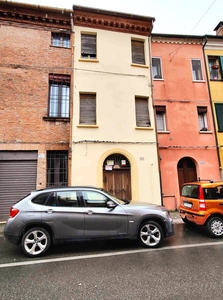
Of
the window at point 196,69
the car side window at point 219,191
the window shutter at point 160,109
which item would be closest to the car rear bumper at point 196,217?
the car side window at point 219,191

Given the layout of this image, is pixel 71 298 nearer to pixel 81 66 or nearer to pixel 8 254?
pixel 8 254

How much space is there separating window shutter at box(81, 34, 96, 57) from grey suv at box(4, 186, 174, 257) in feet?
28.4

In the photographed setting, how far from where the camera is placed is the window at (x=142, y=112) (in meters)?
10.4

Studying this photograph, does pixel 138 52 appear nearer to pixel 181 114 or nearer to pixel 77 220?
pixel 181 114

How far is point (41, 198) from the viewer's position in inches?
194

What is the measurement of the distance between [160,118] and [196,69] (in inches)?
178

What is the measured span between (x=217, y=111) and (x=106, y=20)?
8.75 m

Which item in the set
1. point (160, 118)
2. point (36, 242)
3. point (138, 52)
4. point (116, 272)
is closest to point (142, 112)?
point (160, 118)

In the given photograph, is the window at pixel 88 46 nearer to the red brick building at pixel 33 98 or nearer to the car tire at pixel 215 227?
the red brick building at pixel 33 98

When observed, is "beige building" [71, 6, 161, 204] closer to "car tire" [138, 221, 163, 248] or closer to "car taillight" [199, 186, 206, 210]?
"car taillight" [199, 186, 206, 210]

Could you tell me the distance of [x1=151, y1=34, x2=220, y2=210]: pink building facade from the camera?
10.6m

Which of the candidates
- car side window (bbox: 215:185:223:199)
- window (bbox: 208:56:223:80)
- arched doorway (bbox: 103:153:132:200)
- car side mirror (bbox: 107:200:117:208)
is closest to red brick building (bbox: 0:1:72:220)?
arched doorway (bbox: 103:153:132:200)

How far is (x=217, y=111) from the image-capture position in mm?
11508

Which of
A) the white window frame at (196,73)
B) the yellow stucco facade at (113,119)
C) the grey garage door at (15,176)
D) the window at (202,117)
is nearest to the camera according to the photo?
the grey garage door at (15,176)
